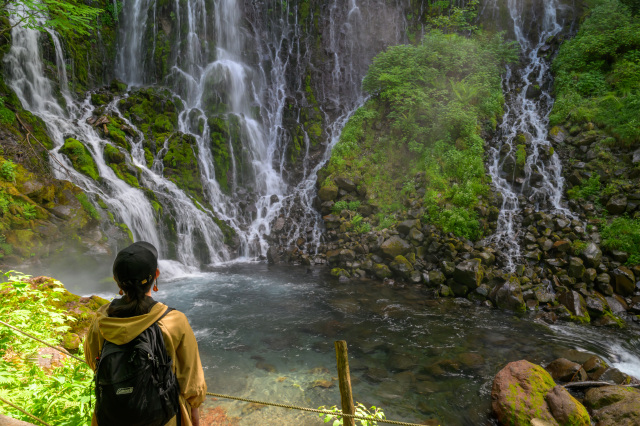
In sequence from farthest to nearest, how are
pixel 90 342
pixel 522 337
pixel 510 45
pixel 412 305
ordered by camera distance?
pixel 510 45 → pixel 412 305 → pixel 522 337 → pixel 90 342

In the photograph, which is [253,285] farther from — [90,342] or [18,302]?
[90,342]

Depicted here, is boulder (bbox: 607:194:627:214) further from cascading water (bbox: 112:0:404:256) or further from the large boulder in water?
cascading water (bbox: 112:0:404:256)

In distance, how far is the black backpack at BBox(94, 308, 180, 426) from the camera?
5.63ft

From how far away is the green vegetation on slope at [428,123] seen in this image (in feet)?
42.8

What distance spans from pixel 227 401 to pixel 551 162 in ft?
44.9

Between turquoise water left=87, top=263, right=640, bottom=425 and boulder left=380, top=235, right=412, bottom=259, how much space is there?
1394 mm

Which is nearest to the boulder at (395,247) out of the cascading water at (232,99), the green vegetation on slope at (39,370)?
the cascading water at (232,99)

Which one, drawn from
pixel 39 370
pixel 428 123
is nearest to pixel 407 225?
pixel 428 123

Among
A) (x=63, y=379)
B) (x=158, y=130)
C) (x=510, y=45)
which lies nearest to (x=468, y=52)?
(x=510, y=45)

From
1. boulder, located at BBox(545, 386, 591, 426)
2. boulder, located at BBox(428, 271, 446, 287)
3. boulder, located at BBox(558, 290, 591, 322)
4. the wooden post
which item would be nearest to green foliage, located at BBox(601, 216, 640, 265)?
boulder, located at BBox(558, 290, 591, 322)

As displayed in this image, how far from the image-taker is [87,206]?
36.2 feet

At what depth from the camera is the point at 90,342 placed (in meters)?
1.92

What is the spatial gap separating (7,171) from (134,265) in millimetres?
11258

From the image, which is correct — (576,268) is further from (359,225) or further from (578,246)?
(359,225)
